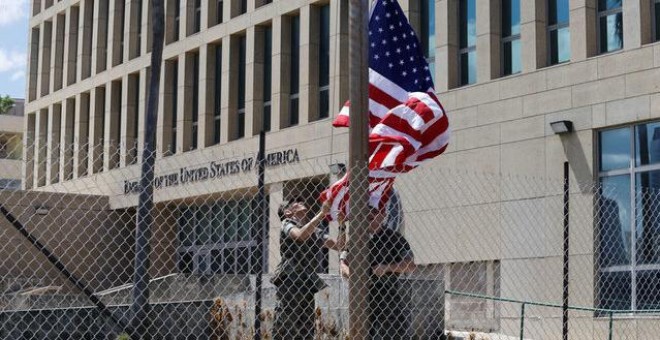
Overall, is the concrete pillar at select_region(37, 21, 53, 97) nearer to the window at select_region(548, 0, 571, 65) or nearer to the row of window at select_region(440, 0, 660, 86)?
the row of window at select_region(440, 0, 660, 86)

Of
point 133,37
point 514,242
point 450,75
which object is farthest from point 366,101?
point 133,37

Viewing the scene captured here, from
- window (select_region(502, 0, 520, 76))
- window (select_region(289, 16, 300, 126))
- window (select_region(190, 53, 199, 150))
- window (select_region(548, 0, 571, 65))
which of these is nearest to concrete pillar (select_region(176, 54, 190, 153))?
window (select_region(190, 53, 199, 150))

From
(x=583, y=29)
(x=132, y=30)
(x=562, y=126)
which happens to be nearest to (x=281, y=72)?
(x=132, y=30)

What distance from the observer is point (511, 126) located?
24.1 meters

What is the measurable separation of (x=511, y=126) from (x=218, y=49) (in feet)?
41.3

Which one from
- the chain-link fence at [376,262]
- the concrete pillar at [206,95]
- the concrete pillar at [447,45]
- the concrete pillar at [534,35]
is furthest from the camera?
the concrete pillar at [206,95]

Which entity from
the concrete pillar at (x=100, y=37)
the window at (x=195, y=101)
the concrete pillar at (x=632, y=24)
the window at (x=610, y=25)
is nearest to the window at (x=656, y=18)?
the concrete pillar at (x=632, y=24)

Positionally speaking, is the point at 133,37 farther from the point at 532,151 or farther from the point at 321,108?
the point at 532,151

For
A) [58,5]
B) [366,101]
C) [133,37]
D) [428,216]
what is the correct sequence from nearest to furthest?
[366,101] < [428,216] < [133,37] < [58,5]

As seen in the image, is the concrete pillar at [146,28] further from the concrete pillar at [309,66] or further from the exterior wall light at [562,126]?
the exterior wall light at [562,126]

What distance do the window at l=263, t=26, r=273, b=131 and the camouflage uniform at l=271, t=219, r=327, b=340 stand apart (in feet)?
72.8

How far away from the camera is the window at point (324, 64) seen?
2952 cm

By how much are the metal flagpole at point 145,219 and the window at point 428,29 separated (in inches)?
356

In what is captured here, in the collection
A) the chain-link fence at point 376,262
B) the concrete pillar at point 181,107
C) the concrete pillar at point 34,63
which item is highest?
the concrete pillar at point 34,63
